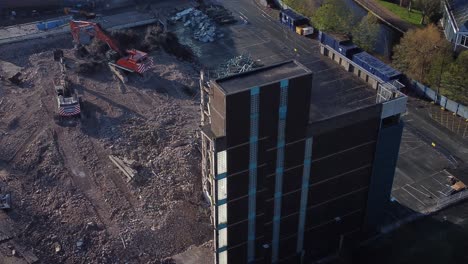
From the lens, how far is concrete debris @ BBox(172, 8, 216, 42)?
81.8 m

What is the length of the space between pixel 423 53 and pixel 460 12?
1491 centimetres

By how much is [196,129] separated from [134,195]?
11.7 m

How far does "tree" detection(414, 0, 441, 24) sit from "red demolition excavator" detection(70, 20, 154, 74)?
138 feet

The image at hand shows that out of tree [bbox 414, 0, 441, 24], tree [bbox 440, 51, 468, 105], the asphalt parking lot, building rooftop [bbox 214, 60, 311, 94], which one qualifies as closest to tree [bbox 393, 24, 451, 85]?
tree [bbox 440, 51, 468, 105]

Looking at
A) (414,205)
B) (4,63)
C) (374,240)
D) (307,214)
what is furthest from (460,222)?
(4,63)

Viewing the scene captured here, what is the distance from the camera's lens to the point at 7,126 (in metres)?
63.2

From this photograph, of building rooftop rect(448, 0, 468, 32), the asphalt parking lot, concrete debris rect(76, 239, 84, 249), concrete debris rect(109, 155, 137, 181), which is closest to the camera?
the asphalt parking lot

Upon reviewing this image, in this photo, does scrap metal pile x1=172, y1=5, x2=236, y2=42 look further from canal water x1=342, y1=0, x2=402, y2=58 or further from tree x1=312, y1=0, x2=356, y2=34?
canal water x1=342, y1=0, x2=402, y2=58

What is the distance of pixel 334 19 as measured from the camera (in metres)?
77.3

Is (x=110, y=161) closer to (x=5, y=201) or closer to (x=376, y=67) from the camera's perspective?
(x=5, y=201)

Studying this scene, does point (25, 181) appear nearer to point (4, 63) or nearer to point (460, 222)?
point (4, 63)

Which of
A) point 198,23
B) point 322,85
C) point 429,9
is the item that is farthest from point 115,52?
point 429,9

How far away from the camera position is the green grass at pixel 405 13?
8744cm

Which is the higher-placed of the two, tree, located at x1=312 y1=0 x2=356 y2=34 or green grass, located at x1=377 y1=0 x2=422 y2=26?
tree, located at x1=312 y1=0 x2=356 y2=34
